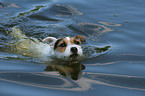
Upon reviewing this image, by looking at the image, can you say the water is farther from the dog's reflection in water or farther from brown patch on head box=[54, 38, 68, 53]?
brown patch on head box=[54, 38, 68, 53]

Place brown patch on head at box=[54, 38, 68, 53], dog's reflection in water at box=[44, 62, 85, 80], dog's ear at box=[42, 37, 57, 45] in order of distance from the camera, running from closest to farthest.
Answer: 1. dog's reflection in water at box=[44, 62, 85, 80]
2. brown patch on head at box=[54, 38, 68, 53]
3. dog's ear at box=[42, 37, 57, 45]

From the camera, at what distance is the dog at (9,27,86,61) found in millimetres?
6145

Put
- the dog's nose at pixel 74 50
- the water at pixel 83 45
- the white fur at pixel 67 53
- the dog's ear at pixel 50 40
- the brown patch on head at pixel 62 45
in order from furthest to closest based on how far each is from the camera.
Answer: the dog's ear at pixel 50 40
the brown patch on head at pixel 62 45
the white fur at pixel 67 53
the dog's nose at pixel 74 50
the water at pixel 83 45

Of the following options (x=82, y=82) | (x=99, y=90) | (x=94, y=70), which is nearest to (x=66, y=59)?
(x=94, y=70)

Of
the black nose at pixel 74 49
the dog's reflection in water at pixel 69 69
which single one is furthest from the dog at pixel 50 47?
the dog's reflection in water at pixel 69 69

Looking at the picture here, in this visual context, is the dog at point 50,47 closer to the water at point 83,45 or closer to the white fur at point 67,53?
the white fur at point 67,53

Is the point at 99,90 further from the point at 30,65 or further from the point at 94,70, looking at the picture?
the point at 30,65

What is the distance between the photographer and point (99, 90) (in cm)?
468

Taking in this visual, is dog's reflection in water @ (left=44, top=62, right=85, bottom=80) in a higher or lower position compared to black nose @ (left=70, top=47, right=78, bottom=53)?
lower

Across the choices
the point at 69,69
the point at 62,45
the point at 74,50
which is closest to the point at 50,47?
the point at 62,45

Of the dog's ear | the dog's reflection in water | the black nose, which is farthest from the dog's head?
the dog's ear

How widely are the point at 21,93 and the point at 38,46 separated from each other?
311 cm

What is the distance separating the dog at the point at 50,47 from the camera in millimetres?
6145

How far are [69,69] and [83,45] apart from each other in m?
2.10
